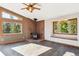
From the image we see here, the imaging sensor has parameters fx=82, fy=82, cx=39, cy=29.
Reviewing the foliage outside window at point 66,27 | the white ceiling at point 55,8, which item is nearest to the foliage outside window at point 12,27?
the white ceiling at point 55,8

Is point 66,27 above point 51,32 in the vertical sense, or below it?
above

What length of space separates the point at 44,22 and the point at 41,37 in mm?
1447

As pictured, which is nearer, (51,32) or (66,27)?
(66,27)

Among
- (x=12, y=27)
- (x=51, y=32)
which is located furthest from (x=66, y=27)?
(x=12, y=27)

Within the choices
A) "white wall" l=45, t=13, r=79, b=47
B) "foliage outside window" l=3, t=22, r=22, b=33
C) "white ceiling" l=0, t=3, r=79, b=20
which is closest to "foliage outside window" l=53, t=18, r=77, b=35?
"white wall" l=45, t=13, r=79, b=47

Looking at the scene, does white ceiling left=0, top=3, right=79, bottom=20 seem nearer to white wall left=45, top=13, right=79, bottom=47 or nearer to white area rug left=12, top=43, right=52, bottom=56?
white wall left=45, top=13, right=79, bottom=47

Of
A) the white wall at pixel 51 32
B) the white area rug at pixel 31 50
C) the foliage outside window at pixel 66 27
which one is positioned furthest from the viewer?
the foliage outside window at pixel 66 27

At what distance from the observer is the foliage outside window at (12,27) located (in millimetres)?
6262

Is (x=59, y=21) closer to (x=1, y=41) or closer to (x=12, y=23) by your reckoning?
(x=12, y=23)

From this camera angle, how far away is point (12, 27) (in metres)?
6.68

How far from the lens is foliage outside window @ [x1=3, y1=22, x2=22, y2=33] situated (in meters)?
6.26

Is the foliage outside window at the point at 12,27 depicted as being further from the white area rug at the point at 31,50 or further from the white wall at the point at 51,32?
the white area rug at the point at 31,50

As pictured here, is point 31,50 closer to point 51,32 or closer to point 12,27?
point 51,32

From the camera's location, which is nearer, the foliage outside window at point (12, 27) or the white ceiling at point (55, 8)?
the white ceiling at point (55, 8)
